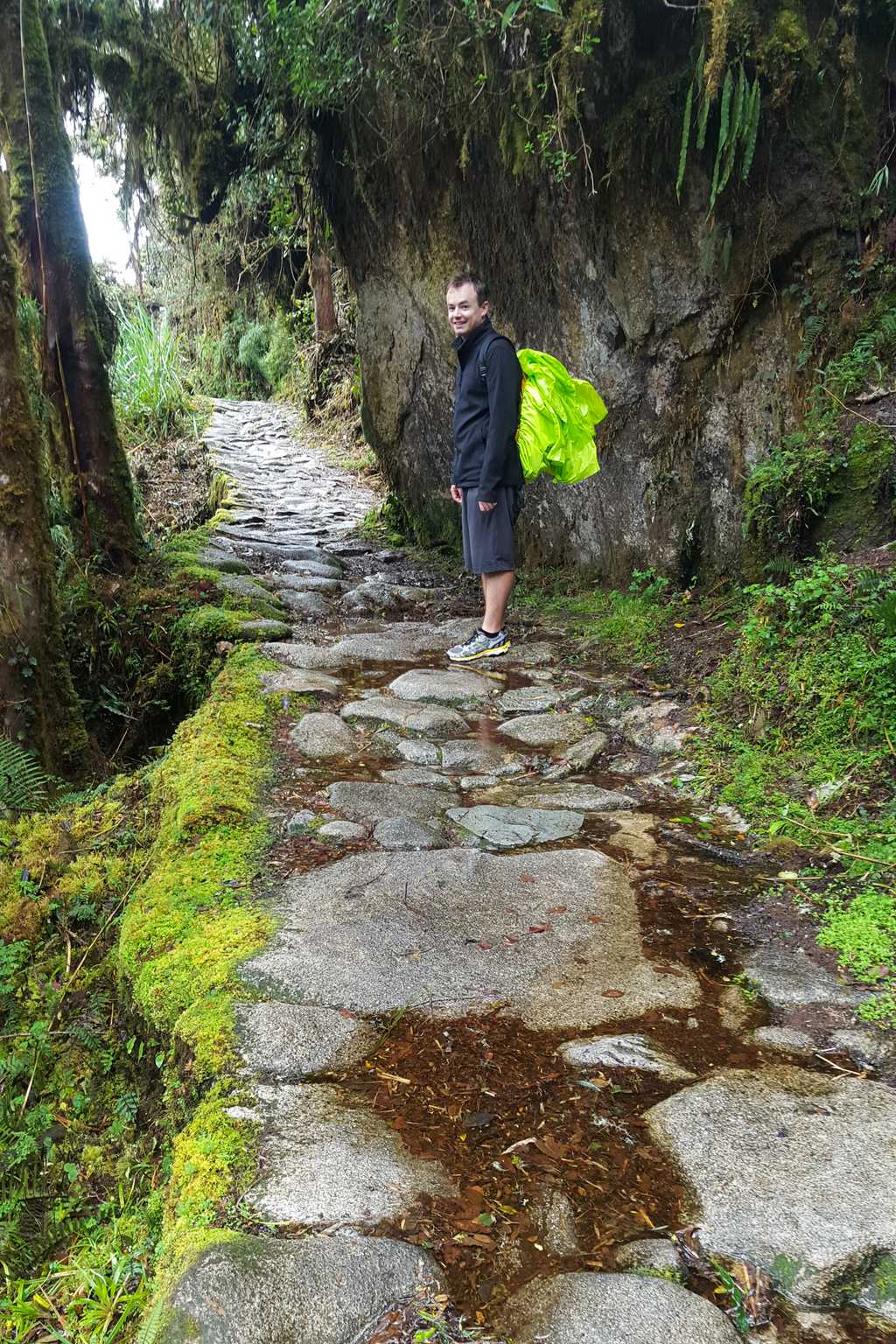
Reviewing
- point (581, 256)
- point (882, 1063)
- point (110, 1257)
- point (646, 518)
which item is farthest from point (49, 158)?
point (882, 1063)

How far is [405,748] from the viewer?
4.29m

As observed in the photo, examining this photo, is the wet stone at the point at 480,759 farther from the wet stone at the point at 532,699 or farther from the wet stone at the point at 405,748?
the wet stone at the point at 532,699

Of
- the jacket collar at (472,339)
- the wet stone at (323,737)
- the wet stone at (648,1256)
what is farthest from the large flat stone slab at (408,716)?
the wet stone at (648,1256)

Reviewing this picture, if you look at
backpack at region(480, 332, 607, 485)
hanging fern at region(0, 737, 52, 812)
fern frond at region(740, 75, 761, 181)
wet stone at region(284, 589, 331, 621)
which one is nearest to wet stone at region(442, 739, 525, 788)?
backpack at region(480, 332, 607, 485)

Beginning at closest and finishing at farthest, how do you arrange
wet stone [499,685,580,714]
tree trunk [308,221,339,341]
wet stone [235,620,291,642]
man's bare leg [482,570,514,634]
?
wet stone [499,685,580,714] → man's bare leg [482,570,514,634] → wet stone [235,620,291,642] → tree trunk [308,221,339,341]

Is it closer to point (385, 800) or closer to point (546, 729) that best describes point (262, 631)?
point (546, 729)

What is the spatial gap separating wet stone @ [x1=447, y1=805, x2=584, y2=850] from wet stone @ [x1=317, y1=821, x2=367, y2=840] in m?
0.37

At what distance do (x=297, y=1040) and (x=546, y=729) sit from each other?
251cm

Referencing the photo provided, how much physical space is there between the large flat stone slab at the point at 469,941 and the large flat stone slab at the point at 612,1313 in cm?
76

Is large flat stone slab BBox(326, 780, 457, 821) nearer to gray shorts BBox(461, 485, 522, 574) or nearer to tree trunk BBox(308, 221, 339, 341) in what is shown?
gray shorts BBox(461, 485, 522, 574)

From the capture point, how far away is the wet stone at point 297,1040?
6.97 feet

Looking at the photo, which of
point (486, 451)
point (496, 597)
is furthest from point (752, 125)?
point (496, 597)

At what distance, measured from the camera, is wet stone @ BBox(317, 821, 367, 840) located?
11.0 feet

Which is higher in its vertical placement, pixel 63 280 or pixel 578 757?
pixel 63 280
